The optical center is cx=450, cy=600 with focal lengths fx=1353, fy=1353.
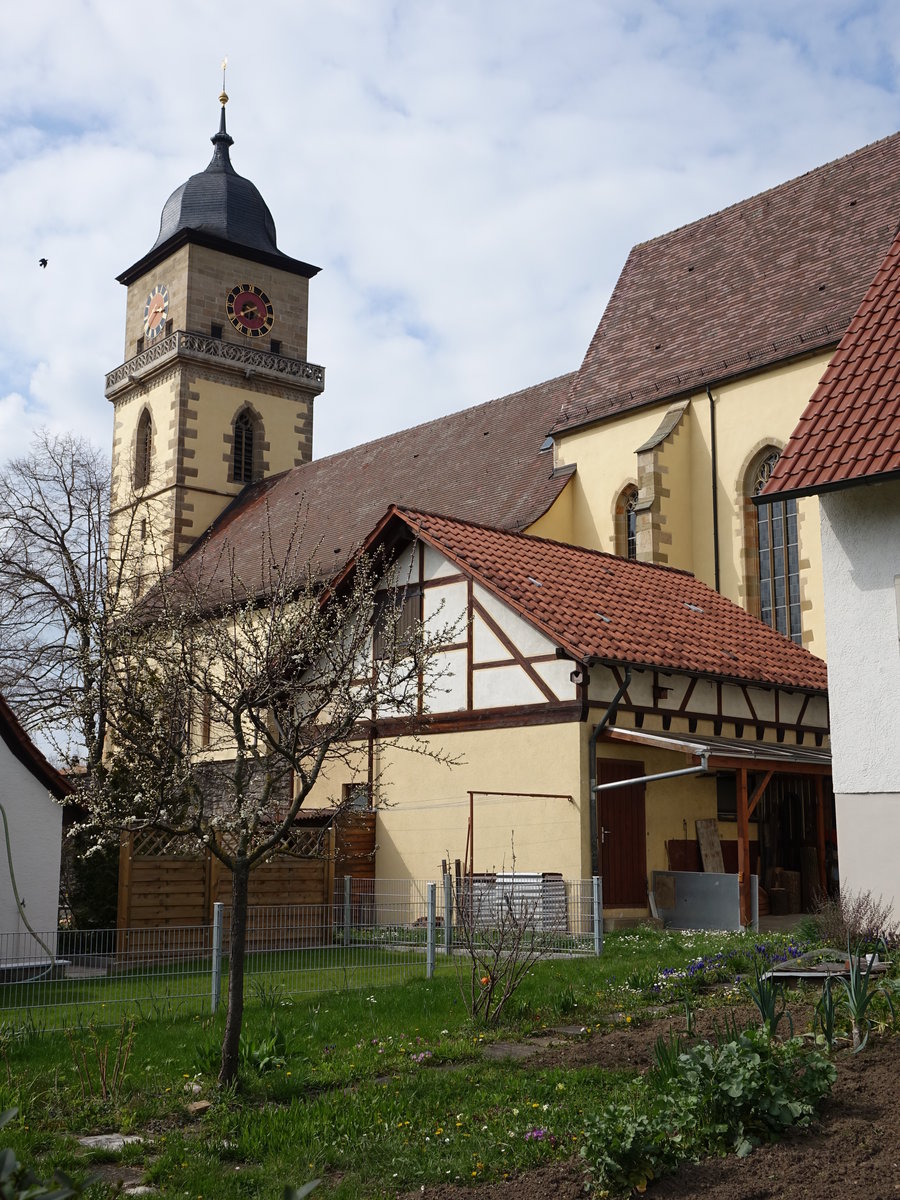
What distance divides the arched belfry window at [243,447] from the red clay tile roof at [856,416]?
29.7m

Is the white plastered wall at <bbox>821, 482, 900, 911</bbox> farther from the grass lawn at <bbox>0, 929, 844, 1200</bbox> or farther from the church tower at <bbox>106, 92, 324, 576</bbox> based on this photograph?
the church tower at <bbox>106, 92, 324, 576</bbox>

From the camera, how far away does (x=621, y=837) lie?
17.6 m

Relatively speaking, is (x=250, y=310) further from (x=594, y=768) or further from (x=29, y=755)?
(x=29, y=755)

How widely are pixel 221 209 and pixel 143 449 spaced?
7.97 m

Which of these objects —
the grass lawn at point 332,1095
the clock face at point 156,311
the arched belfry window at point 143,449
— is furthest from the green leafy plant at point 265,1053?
the clock face at point 156,311

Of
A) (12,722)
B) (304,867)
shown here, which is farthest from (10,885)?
(304,867)

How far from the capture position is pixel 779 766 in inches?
681

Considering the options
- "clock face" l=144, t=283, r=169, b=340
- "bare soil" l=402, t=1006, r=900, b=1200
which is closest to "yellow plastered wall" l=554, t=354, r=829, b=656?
"bare soil" l=402, t=1006, r=900, b=1200

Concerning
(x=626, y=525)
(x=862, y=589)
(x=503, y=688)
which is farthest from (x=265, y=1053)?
(x=626, y=525)

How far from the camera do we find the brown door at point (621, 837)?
17.3 meters

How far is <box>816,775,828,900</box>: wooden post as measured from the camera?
18891 millimetres

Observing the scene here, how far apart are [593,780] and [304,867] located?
380 centimetres

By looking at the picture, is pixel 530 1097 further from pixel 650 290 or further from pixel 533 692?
pixel 650 290

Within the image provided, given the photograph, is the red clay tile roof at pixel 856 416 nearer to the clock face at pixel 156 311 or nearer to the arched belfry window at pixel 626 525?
the arched belfry window at pixel 626 525
